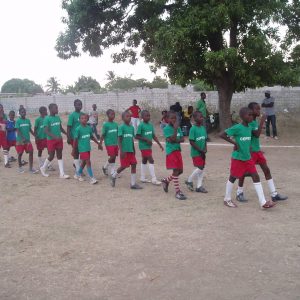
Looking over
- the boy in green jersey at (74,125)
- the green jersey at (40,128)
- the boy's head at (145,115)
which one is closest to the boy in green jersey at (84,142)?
the boy in green jersey at (74,125)

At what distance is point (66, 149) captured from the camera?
13852 millimetres

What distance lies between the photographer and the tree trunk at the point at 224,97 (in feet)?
47.3

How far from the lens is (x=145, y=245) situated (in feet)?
15.5

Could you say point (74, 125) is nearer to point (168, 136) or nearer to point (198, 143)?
point (168, 136)

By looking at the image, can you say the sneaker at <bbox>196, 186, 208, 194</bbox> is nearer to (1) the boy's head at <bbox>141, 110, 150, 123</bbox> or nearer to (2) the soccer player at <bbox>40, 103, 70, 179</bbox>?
(1) the boy's head at <bbox>141, 110, 150, 123</bbox>

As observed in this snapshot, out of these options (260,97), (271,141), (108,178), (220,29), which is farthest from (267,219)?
(260,97)

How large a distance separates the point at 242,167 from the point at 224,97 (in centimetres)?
878

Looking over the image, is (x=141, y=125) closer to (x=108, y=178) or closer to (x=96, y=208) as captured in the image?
(x=108, y=178)

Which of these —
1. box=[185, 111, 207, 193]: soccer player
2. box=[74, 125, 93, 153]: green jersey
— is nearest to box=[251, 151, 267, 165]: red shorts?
box=[185, 111, 207, 193]: soccer player

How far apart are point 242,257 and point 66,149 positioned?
10287 millimetres

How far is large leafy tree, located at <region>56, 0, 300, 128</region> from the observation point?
12.1 meters

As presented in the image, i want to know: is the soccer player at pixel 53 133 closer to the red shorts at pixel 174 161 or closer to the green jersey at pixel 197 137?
the red shorts at pixel 174 161

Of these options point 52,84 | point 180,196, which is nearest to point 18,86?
point 52,84

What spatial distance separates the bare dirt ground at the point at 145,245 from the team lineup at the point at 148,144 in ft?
1.18
